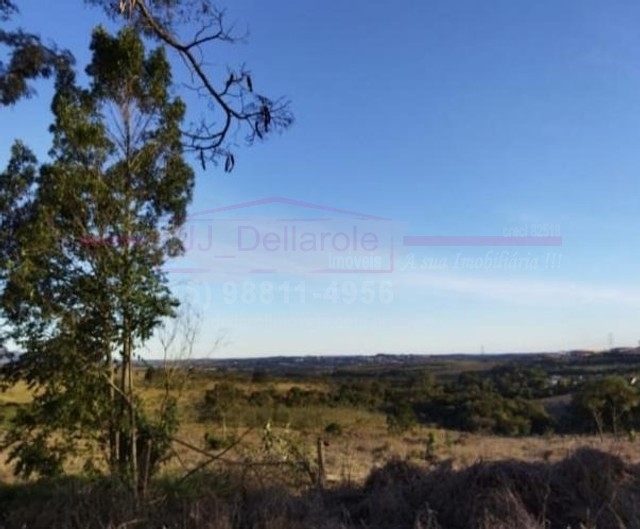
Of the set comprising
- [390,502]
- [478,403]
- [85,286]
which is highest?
[85,286]

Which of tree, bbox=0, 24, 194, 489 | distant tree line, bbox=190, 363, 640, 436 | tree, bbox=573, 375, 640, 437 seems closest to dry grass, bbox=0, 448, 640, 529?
tree, bbox=0, 24, 194, 489

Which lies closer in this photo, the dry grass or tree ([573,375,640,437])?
the dry grass

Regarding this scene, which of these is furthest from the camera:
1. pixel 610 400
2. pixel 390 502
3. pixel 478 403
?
pixel 478 403

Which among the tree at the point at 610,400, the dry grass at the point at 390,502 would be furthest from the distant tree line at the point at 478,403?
the dry grass at the point at 390,502

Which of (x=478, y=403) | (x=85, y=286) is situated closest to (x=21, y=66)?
(x=85, y=286)

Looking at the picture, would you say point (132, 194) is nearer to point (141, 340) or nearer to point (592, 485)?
point (141, 340)

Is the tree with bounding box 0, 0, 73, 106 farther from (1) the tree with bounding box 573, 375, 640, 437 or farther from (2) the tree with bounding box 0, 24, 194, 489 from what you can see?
(1) the tree with bounding box 573, 375, 640, 437

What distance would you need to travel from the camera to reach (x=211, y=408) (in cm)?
1923

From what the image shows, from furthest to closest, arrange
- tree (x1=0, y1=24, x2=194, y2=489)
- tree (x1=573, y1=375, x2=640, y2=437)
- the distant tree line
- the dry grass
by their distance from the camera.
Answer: tree (x1=573, y1=375, x2=640, y2=437)
the distant tree line
tree (x1=0, y1=24, x2=194, y2=489)
the dry grass

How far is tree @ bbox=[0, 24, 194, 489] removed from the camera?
29.2 ft

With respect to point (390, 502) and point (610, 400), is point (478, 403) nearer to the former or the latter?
point (610, 400)

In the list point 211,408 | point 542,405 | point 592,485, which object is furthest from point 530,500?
point 542,405

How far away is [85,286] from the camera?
29.5 ft

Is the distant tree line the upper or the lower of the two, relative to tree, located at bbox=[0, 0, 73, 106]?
lower
